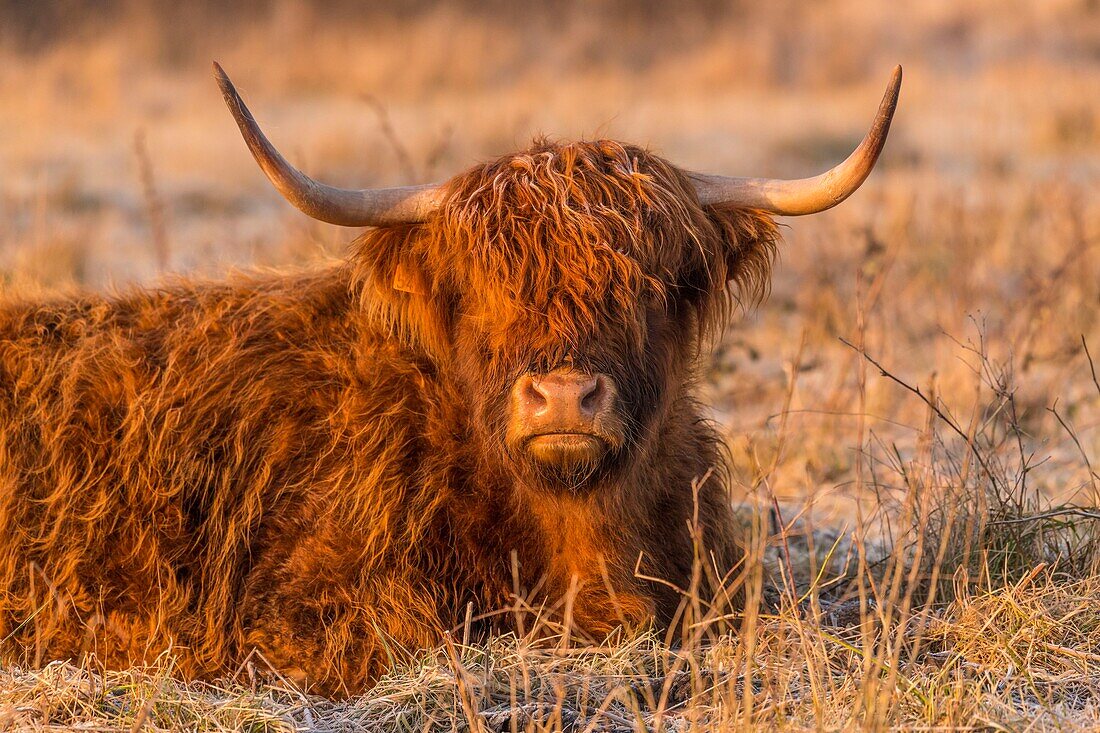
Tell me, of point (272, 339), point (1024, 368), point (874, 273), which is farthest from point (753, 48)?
point (272, 339)

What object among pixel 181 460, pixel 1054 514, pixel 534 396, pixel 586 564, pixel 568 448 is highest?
pixel 534 396

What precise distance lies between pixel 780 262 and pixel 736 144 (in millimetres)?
7363

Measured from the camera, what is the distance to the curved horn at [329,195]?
10.1 ft

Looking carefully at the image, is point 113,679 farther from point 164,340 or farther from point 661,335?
point 661,335

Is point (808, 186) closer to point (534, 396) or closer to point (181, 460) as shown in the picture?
point (534, 396)

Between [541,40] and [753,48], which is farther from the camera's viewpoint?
[541,40]

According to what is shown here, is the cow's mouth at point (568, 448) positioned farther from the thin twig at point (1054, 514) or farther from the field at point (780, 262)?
the thin twig at point (1054, 514)

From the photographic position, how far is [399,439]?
355 centimetres

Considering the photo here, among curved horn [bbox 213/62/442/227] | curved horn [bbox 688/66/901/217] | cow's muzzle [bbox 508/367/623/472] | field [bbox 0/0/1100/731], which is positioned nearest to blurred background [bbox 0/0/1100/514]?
field [bbox 0/0/1100/731]

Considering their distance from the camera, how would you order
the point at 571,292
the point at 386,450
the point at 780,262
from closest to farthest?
the point at 571,292
the point at 386,450
the point at 780,262

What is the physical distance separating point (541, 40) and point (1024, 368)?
55.2 ft

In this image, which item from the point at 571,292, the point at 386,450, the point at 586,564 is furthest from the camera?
the point at 386,450

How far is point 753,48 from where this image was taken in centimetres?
1936

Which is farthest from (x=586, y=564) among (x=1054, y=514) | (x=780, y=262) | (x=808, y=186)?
(x=780, y=262)
